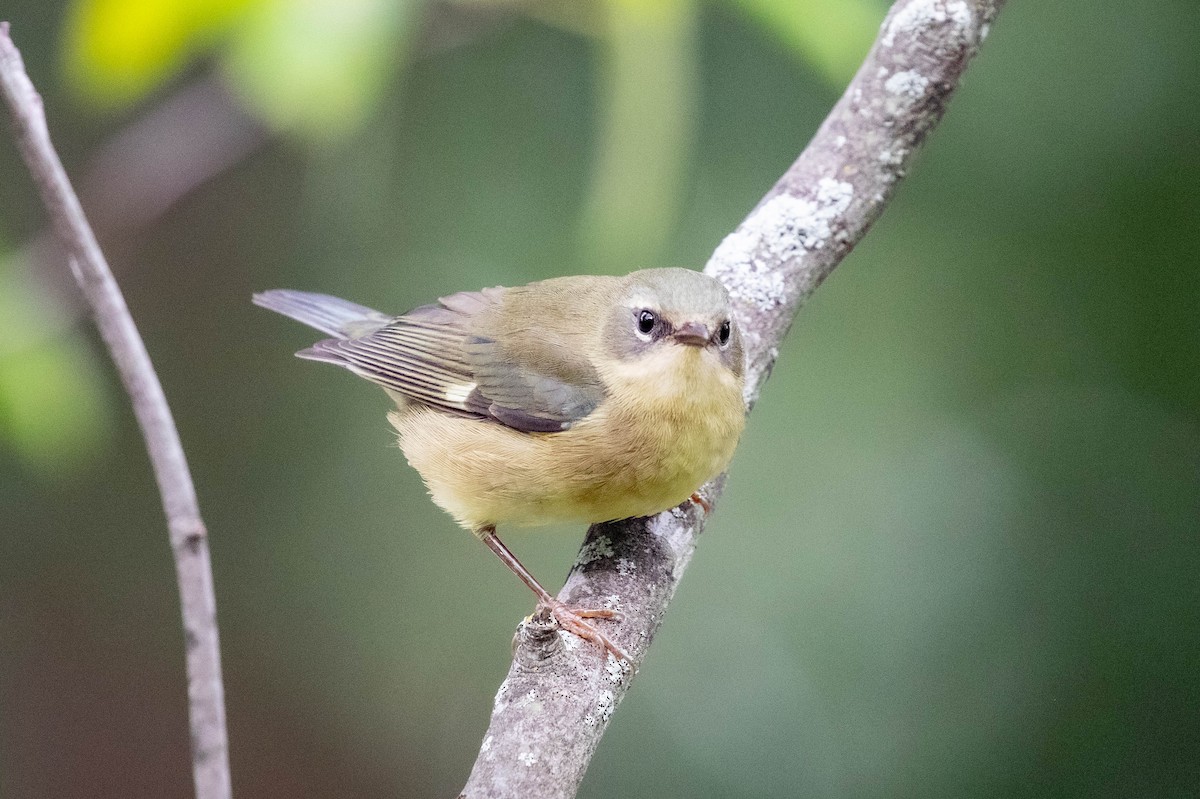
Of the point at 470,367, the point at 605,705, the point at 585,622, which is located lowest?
the point at 605,705

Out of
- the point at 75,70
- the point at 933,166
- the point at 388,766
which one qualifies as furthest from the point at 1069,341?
the point at 75,70

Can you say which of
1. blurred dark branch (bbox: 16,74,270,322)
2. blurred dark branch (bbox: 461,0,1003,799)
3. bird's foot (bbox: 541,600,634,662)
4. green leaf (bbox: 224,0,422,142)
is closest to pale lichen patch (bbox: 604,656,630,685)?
bird's foot (bbox: 541,600,634,662)

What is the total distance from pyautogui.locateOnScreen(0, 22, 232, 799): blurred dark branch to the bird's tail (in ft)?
8.94

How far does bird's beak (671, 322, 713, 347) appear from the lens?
259 cm

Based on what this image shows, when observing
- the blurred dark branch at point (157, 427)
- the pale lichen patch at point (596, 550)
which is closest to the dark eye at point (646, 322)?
the pale lichen patch at point (596, 550)

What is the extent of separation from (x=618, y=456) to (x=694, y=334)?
33 centimetres

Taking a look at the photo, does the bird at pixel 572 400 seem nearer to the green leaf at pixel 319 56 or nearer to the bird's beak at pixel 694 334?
the bird's beak at pixel 694 334

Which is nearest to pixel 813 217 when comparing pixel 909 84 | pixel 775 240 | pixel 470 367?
pixel 775 240

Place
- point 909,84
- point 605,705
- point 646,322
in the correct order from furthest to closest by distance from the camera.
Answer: point 909,84, point 646,322, point 605,705

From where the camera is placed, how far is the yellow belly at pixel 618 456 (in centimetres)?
258

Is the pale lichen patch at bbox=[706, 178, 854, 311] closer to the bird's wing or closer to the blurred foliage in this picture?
the bird's wing

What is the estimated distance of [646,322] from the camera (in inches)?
109

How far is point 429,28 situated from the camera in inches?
105

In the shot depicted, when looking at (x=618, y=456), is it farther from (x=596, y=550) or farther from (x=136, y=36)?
(x=136, y=36)
